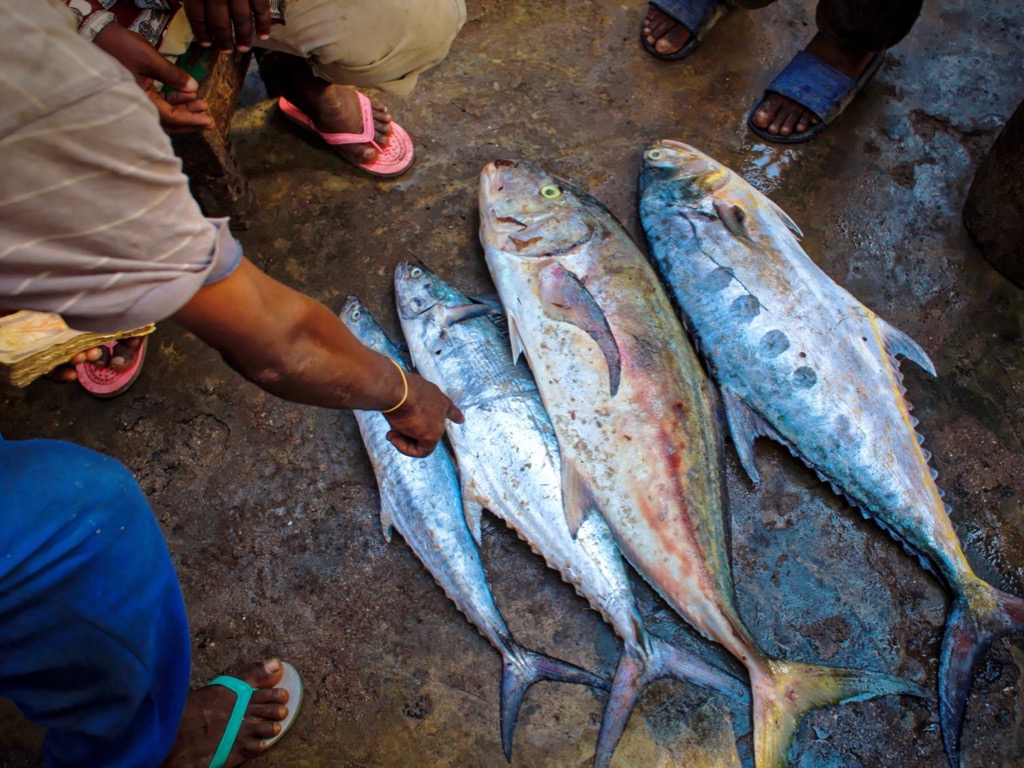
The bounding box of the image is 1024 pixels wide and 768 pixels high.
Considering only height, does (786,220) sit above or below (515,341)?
above

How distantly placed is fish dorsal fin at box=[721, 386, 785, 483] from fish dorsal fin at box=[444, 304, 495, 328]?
37.3 inches

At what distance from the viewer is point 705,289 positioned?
104 inches

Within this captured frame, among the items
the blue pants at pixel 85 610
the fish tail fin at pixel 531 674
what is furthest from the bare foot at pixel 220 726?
the fish tail fin at pixel 531 674

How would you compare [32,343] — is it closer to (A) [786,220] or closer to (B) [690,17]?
(A) [786,220]

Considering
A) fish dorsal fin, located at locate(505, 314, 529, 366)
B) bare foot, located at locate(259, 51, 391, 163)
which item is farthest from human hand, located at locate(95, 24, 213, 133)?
fish dorsal fin, located at locate(505, 314, 529, 366)

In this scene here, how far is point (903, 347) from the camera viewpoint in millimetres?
2520

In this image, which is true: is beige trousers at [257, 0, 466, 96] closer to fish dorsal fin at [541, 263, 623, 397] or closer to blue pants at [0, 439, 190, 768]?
fish dorsal fin at [541, 263, 623, 397]

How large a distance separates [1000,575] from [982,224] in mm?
1431

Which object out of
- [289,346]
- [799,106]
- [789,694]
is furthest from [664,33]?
[789,694]

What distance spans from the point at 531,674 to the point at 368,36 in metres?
2.25

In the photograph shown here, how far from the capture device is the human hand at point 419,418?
1.82 metres

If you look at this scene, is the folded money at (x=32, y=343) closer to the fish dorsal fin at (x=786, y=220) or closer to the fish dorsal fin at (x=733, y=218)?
the fish dorsal fin at (x=733, y=218)

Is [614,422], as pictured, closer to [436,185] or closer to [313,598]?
[313,598]

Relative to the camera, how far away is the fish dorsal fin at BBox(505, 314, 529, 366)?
8.34 ft
